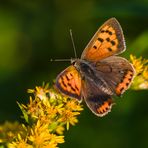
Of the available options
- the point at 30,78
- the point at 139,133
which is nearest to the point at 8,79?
the point at 30,78

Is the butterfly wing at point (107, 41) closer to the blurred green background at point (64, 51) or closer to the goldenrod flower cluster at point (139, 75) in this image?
the goldenrod flower cluster at point (139, 75)

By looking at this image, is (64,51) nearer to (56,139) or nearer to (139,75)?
(139,75)

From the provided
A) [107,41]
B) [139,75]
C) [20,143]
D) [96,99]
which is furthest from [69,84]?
[139,75]

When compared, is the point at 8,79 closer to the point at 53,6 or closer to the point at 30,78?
the point at 30,78

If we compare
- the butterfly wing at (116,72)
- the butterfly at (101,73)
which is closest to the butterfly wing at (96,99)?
the butterfly at (101,73)

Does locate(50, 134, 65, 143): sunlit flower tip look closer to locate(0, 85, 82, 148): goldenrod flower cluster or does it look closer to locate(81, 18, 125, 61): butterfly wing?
locate(0, 85, 82, 148): goldenrod flower cluster

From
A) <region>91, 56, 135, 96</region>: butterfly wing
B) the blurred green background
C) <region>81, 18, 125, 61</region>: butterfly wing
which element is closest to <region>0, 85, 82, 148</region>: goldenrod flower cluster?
<region>91, 56, 135, 96</region>: butterfly wing
